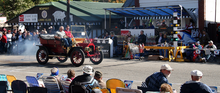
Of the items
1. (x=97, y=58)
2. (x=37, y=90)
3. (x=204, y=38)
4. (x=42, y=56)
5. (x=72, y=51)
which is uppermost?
(x=204, y=38)

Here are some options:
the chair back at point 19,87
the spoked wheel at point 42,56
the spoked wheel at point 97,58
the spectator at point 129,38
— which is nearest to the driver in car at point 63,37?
the spoked wheel at point 42,56

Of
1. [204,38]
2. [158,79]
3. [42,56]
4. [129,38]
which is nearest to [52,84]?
[158,79]

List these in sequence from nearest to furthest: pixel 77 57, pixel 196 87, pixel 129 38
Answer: pixel 196 87 → pixel 77 57 → pixel 129 38

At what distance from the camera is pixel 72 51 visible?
12141 millimetres

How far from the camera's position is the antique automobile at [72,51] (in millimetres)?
12102

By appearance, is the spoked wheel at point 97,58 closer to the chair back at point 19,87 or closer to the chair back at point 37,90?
the chair back at point 19,87

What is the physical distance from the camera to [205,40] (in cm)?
1666

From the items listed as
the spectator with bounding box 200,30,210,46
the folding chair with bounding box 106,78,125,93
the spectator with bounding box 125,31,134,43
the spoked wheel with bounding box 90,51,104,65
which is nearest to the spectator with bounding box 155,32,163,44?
the spectator with bounding box 125,31,134,43

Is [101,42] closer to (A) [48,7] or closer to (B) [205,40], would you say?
(B) [205,40]

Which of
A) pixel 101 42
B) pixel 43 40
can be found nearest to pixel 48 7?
pixel 101 42

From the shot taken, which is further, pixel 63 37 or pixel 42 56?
pixel 42 56

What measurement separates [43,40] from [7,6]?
2318 centimetres

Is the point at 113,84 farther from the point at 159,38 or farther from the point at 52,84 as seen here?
the point at 159,38

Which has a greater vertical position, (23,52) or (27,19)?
(27,19)
